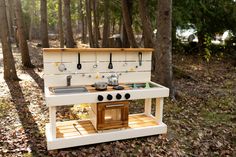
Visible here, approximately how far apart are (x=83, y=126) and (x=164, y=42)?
11.1 feet

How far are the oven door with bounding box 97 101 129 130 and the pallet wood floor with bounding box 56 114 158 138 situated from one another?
30 centimetres

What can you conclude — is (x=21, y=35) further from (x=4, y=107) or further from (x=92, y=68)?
(x=92, y=68)

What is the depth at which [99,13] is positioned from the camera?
737 inches

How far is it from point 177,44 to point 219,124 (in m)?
11.4

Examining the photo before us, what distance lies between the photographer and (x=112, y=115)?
4.82 m

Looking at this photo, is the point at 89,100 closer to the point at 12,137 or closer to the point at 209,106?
the point at 12,137

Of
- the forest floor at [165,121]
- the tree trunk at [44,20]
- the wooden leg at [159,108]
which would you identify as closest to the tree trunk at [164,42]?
the forest floor at [165,121]

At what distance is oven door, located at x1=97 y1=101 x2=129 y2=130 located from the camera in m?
4.55

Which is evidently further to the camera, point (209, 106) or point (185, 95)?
point (185, 95)

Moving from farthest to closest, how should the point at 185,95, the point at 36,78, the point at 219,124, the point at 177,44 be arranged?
1. the point at 177,44
2. the point at 36,78
3. the point at 185,95
4. the point at 219,124

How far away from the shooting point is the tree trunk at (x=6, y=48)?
330 inches

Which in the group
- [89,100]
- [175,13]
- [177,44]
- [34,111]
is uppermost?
[175,13]

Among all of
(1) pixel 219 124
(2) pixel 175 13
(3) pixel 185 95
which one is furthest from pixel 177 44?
(1) pixel 219 124

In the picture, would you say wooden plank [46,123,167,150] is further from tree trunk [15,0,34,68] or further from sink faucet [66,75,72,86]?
tree trunk [15,0,34,68]
